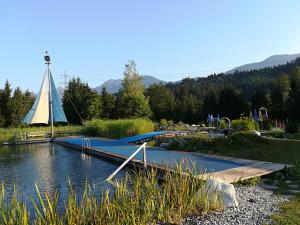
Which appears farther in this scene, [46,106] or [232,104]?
[232,104]

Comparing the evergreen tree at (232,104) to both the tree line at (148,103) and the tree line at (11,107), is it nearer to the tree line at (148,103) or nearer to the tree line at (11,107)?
the tree line at (148,103)

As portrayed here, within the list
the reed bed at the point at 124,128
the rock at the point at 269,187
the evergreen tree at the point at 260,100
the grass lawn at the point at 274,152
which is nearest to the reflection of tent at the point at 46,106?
the reed bed at the point at 124,128

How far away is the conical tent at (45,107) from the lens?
2700 centimetres

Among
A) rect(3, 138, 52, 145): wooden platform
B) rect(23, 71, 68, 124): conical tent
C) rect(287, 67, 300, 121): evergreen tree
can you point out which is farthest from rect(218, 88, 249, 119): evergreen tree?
rect(3, 138, 52, 145): wooden platform

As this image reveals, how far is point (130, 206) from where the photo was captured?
4.93 m

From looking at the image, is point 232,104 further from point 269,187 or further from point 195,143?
point 269,187

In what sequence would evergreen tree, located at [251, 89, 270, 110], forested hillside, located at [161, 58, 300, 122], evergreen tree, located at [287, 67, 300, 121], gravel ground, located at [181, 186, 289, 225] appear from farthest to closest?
evergreen tree, located at [251, 89, 270, 110] < forested hillside, located at [161, 58, 300, 122] < evergreen tree, located at [287, 67, 300, 121] < gravel ground, located at [181, 186, 289, 225]

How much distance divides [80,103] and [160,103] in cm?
1339

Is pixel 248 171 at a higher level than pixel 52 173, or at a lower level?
higher

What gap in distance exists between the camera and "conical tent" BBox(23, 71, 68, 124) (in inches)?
1063

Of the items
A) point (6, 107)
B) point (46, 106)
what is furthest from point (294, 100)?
point (6, 107)

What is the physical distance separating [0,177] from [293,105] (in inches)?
1157

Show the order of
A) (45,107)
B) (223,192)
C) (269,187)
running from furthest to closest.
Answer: (45,107), (269,187), (223,192)

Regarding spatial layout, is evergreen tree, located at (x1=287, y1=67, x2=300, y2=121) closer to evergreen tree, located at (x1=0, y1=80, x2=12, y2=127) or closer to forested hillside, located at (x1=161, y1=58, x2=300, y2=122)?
forested hillside, located at (x1=161, y1=58, x2=300, y2=122)
